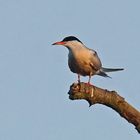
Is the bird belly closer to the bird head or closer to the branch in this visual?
the bird head

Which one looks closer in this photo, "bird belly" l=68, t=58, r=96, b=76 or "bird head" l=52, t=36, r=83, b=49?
Answer: "bird belly" l=68, t=58, r=96, b=76

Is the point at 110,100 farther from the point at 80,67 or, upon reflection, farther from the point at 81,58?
the point at 81,58

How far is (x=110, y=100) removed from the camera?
731 cm

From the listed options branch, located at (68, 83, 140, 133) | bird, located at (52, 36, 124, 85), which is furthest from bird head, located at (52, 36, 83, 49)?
branch, located at (68, 83, 140, 133)

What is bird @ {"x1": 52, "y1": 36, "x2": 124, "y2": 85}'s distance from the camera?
1056cm

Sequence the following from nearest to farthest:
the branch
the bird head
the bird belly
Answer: the branch → the bird belly → the bird head

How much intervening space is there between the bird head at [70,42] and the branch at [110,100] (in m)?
3.66

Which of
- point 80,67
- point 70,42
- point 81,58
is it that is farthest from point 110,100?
point 70,42

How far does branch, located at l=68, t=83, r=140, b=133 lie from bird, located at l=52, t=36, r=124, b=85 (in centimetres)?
277

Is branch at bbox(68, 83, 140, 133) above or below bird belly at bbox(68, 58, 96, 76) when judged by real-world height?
below

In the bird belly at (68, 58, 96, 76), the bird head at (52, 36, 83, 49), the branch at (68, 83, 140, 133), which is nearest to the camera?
the branch at (68, 83, 140, 133)

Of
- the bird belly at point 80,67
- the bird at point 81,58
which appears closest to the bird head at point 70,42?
the bird at point 81,58

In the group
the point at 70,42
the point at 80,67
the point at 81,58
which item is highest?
the point at 70,42

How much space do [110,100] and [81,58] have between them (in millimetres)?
3471
